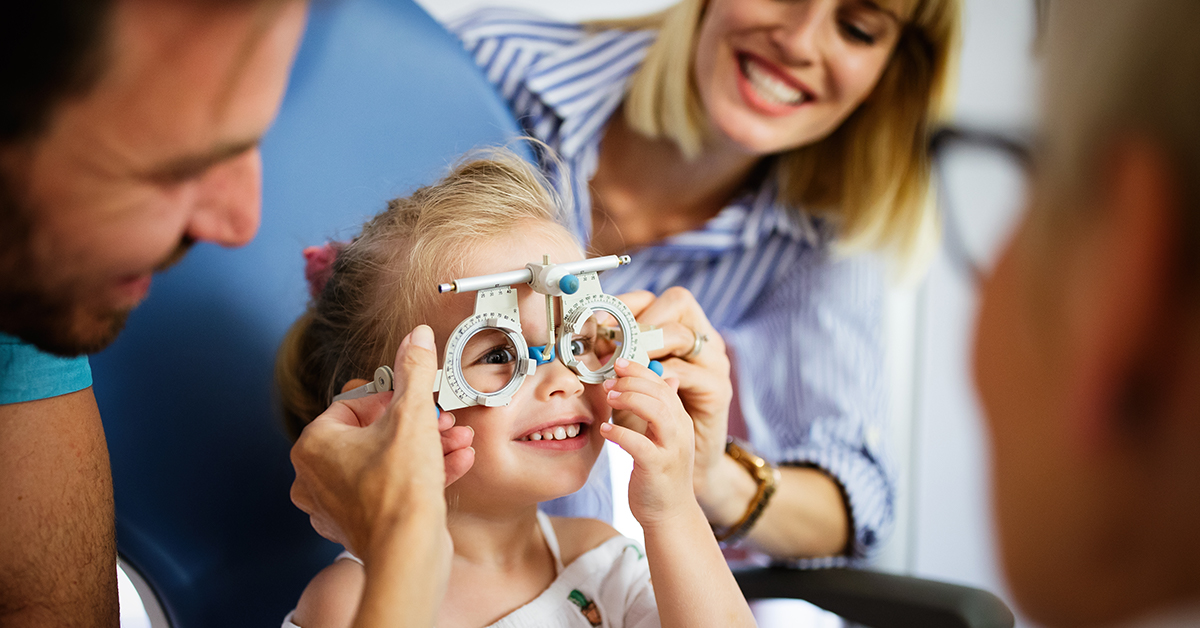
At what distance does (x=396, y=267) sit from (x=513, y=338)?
171 mm

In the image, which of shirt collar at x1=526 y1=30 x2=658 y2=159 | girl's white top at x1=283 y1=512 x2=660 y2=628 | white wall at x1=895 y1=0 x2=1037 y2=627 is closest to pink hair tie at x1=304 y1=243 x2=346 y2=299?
girl's white top at x1=283 y1=512 x2=660 y2=628

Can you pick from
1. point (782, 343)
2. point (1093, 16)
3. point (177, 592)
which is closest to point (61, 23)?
point (177, 592)

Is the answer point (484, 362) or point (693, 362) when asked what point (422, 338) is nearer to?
point (484, 362)

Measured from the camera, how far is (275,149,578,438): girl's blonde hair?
0.78 metres

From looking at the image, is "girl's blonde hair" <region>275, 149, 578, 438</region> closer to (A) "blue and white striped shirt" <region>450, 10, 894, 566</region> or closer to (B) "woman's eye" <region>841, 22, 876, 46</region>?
(A) "blue and white striped shirt" <region>450, 10, 894, 566</region>

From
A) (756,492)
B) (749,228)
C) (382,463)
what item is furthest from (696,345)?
(749,228)

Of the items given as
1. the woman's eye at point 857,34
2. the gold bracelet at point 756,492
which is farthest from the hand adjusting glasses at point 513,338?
the woman's eye at point 857,34

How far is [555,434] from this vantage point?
0.77 m

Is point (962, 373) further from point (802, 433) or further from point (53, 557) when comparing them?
point (53, 557)

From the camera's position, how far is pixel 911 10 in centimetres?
124

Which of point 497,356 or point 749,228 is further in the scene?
point 749,228

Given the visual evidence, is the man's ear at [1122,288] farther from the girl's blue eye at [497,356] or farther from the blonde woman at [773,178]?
the girl's blue eye at [497,356]

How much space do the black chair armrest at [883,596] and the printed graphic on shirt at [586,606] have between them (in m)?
0.21

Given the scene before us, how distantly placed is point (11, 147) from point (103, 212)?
0.07m
